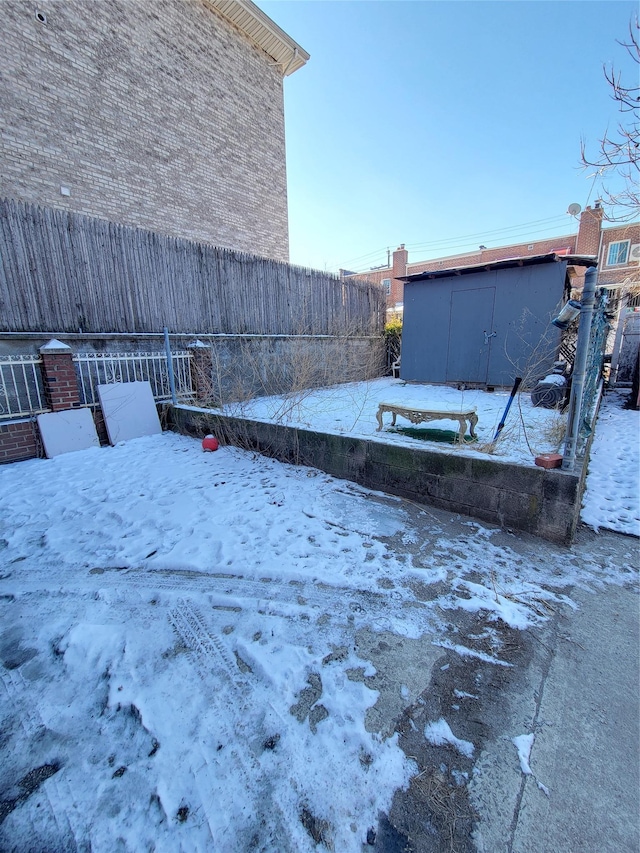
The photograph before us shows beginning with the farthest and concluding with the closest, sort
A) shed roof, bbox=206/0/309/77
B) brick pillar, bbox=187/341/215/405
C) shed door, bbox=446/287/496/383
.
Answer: shed roof, bbox=206/0/309/77, shed door, bbox=446/287/496/383, brick pillar, bbox=187/341/215/405

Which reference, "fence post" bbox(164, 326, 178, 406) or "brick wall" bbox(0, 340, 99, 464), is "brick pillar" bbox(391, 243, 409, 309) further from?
"brick wall" bbox(0, 340, 99, 464)

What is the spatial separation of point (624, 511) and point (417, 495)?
1638 millimetres

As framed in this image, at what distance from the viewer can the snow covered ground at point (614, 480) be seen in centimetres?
278

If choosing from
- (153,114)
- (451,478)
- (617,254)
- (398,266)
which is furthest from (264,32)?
(617,254)

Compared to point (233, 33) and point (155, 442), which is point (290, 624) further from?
point (233, 33)

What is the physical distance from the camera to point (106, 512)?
9.55 ft

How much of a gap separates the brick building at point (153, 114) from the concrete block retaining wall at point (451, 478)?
20.6 feet

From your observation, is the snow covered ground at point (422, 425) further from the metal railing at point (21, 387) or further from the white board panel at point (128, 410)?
the metal railing at point (21, 387)

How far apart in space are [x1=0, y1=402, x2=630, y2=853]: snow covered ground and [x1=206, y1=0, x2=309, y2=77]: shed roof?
11.7m

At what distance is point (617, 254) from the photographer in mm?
19359

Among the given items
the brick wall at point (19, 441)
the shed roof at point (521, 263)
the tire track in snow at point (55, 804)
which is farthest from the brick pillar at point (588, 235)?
the tire track in snow at point (55, 804)

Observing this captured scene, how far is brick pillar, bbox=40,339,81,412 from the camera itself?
4234 millimetres

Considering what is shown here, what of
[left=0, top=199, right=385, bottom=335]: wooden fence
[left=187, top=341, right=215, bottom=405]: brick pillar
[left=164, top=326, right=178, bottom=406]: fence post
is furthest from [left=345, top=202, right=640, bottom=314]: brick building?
[left=164, top=326, right=178, bottom=406]: fence post

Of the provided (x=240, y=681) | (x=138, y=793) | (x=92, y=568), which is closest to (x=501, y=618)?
(x=240, y=681)
